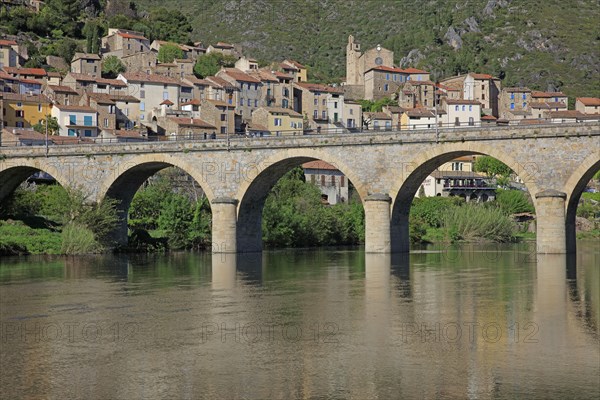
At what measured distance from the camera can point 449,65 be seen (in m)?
157

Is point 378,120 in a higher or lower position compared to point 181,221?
higher

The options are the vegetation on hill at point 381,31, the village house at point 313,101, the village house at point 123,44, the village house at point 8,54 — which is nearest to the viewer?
the village house at point 8,54

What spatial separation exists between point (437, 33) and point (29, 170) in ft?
395

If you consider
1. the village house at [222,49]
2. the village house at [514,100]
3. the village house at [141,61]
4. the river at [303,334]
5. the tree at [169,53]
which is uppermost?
the village house at [222,49]

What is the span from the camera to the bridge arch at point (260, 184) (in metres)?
51.1

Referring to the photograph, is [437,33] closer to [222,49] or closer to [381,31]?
[381,31]

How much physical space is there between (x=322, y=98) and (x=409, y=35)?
58401mm

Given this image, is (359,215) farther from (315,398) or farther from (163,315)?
(315,398)

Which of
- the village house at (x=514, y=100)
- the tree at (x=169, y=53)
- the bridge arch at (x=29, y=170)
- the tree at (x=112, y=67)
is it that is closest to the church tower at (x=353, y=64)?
the village house at (x=514, y=100)

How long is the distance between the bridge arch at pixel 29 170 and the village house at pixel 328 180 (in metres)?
34.2

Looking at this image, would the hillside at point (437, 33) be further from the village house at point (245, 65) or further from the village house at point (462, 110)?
the village house at point (462, 110)

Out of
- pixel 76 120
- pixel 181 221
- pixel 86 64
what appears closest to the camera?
pixel 181 221

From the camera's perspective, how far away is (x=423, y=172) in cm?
5066

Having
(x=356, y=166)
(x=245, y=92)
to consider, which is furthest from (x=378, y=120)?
(x=356, y=166)
